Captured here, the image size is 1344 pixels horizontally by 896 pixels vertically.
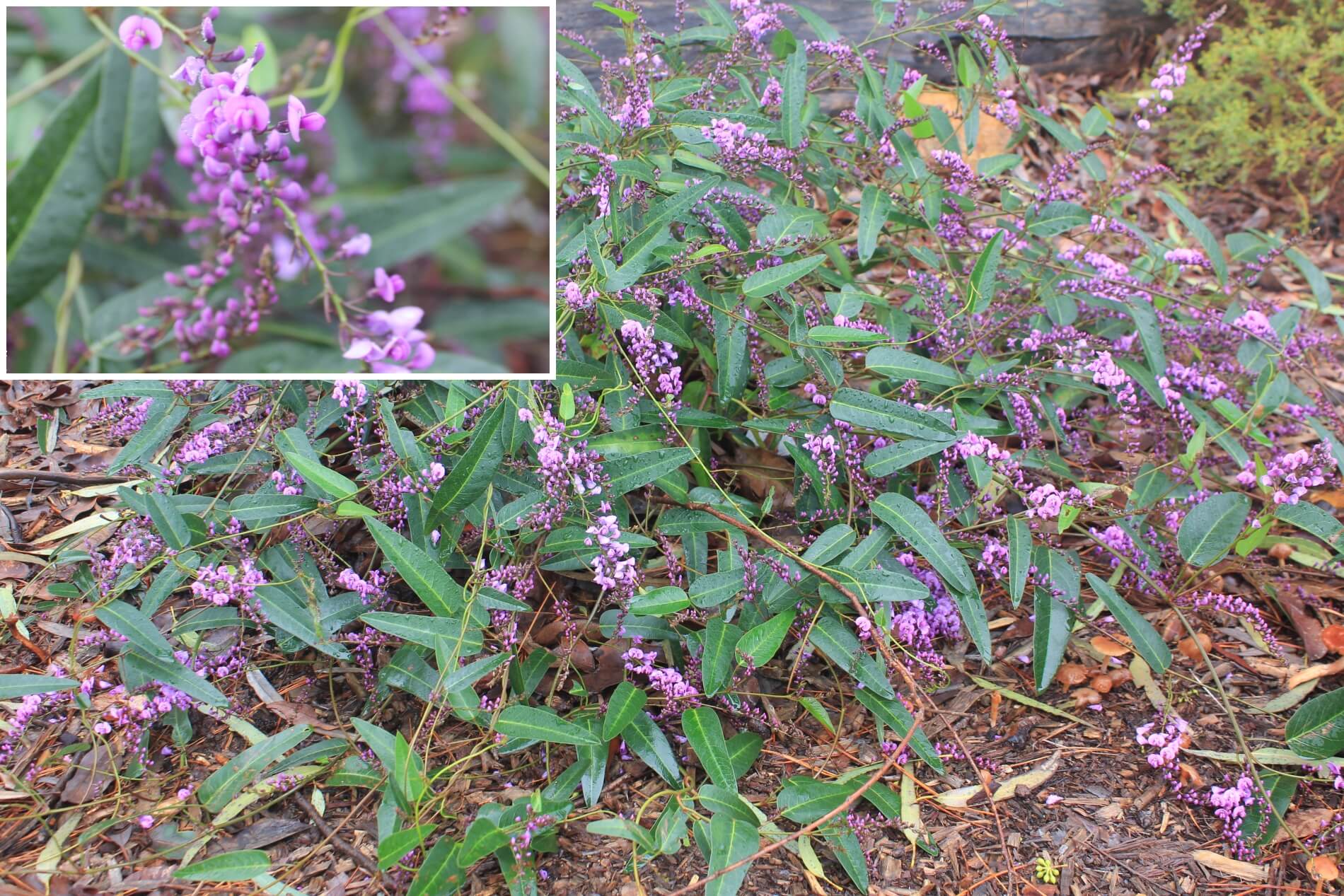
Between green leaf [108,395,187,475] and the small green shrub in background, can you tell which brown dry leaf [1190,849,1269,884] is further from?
the small green shrub in background

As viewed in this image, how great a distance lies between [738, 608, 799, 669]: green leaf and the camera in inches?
70.2

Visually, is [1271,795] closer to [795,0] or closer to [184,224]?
[184,224]

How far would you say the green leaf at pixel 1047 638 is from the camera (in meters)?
2.03

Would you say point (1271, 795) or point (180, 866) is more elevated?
point (1271, 795)

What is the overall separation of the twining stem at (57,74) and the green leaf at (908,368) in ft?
5.14

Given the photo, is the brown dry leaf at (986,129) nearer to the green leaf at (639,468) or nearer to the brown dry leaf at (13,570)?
the green leaf at (639,468)

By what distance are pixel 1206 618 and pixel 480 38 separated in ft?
7.41

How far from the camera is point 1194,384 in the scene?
260 cm

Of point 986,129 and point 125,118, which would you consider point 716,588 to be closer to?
point 125,118

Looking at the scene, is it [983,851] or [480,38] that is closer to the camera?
[983,851]

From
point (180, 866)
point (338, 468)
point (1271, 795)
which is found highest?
point (338, 468)

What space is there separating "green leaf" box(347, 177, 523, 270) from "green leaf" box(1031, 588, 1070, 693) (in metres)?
1.40

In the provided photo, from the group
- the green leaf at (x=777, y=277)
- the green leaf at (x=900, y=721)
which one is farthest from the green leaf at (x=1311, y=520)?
the green leaf at (x=777, y=277)

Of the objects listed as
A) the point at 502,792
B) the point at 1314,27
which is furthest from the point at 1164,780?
the point at 1314,27
